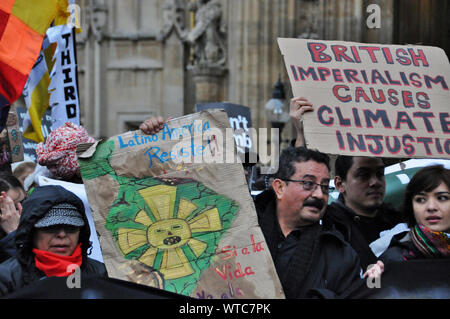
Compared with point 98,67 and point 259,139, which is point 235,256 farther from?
point 98,67

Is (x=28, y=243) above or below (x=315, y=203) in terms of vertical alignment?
below

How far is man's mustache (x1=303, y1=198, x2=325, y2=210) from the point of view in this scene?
4051 millimetres

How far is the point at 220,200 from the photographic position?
3.94 m

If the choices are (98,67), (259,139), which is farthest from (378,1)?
(98,67)

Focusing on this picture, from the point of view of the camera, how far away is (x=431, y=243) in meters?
3.94

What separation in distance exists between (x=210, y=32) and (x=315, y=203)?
1240 cm

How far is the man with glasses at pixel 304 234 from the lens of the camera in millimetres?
3838

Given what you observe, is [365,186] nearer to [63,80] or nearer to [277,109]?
[63,80]

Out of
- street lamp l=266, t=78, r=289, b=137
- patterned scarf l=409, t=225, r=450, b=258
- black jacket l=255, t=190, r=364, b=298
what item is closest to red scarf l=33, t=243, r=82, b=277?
black jacket l=255, t=190, r=364, b=298

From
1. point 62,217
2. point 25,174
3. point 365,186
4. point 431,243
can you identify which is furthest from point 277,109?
point 62,217

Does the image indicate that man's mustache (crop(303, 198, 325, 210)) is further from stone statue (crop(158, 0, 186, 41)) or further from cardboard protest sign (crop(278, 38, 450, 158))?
stone statue (crop(158, 0, 186, 41))

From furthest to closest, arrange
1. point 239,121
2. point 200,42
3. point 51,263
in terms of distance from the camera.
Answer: point 200,42, point 239,121, point 51,263

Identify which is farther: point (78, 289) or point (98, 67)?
point (98, 67)

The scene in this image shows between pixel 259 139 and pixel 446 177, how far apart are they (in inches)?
396
